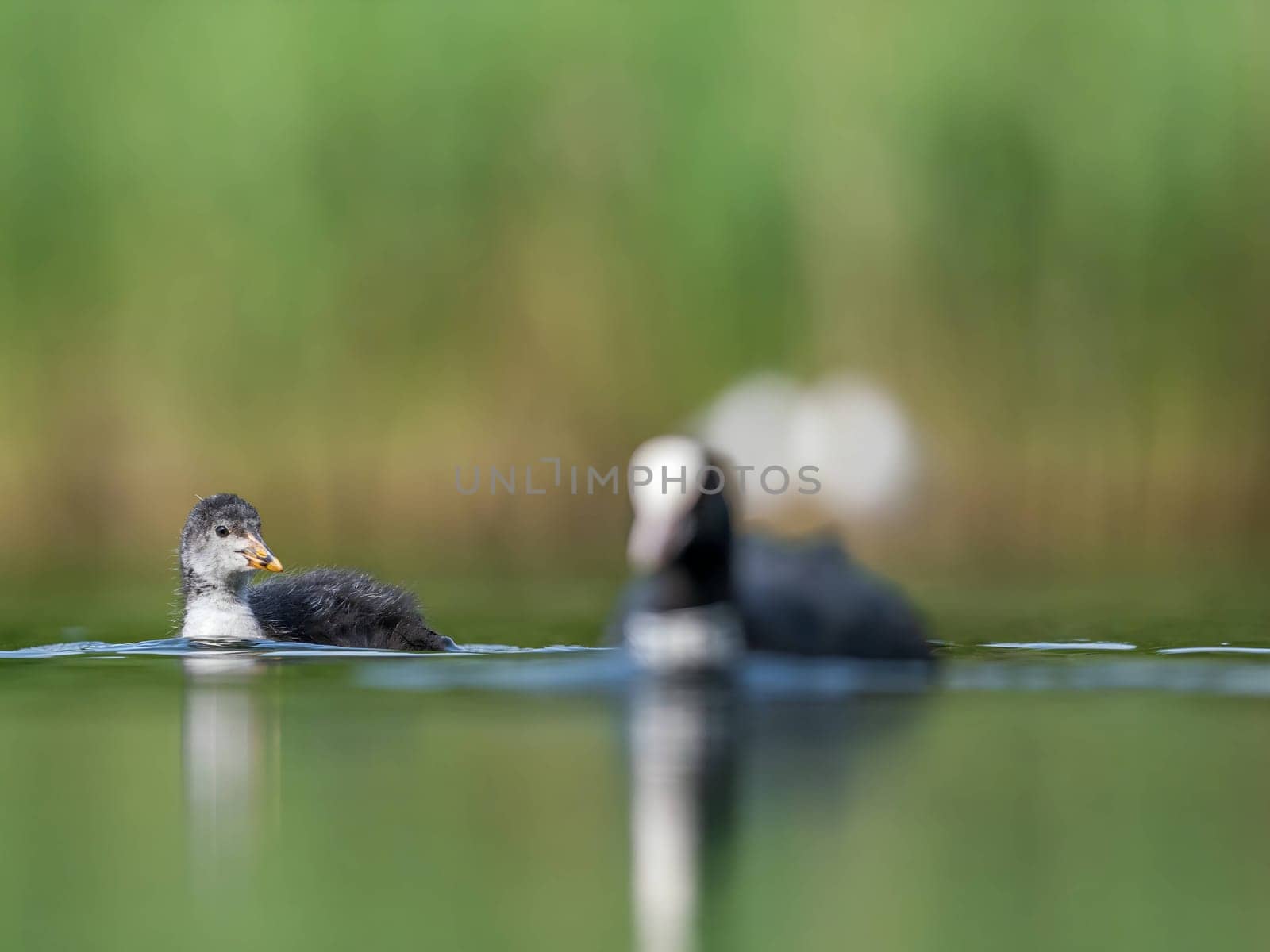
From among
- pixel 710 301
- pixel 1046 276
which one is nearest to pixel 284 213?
pixel 710 301

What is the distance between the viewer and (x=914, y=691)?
6.29m

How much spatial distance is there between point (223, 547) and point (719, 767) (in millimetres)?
4044

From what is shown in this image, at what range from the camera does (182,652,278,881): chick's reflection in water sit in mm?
3928

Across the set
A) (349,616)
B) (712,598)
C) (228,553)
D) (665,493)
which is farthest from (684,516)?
(228,553)

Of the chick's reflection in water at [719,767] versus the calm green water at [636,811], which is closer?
the calm green water at [636,811]

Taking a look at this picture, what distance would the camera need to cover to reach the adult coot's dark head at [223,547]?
825 centimetres

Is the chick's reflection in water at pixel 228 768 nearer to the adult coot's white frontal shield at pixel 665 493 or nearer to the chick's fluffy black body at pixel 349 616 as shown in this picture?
the chick's fluffy black body at pixel 349 616

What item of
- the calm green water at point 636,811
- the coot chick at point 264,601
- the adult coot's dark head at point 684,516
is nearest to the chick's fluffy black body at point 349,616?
the coot chick at point 264,601

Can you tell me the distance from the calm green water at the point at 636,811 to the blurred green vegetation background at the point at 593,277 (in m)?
6.06

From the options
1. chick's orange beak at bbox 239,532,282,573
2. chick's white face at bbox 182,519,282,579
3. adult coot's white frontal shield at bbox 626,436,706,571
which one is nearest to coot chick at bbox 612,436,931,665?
adult coot's white frontal shield at bbox 626,436,706,571

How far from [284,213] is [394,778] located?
31.1 ft

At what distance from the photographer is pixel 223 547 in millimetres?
8273

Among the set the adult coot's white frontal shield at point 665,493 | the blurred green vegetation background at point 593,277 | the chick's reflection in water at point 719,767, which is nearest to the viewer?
the chick's reflection in water at point 719,767

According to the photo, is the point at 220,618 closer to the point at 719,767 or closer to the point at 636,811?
the point at 719,767
